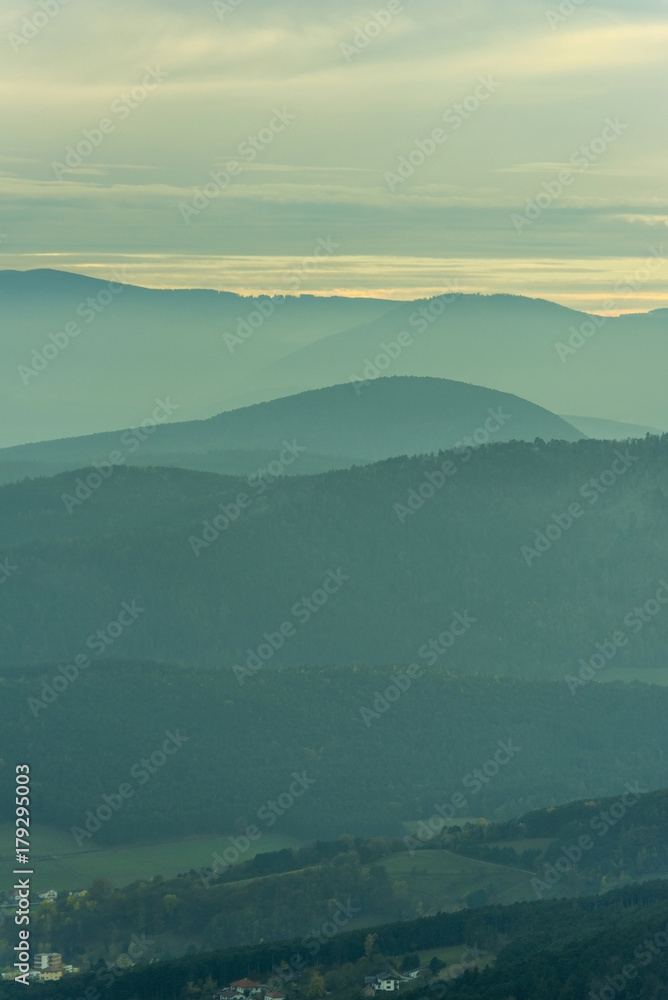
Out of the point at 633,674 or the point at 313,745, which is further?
the point at 633,674

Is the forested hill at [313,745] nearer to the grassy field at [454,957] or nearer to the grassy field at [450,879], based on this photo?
the grassy field at [450,879]

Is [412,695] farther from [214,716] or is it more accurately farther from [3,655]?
[3,655]

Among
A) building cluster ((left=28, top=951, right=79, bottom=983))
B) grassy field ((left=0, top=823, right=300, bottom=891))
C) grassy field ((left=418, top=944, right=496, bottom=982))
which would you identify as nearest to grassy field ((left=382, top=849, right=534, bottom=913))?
grassy field ((left=418, top=944, right=496, bottom=982))

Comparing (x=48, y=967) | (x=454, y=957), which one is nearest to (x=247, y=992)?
(x=454, y=957)

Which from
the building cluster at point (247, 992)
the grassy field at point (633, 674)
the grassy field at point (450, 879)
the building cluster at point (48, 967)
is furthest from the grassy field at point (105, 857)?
the grassy field at point (633, 674)

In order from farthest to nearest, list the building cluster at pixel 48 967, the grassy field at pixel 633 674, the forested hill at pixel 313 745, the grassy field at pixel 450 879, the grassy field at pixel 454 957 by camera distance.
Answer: the grassy field at pixel 633 674
the forested hill at pixel 313 745
the grassy field at pixel 450 879
the building cluster at pixel 48 967
the grassy field at pixel 454 957

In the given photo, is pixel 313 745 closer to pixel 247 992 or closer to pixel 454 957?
pixel 454 957
